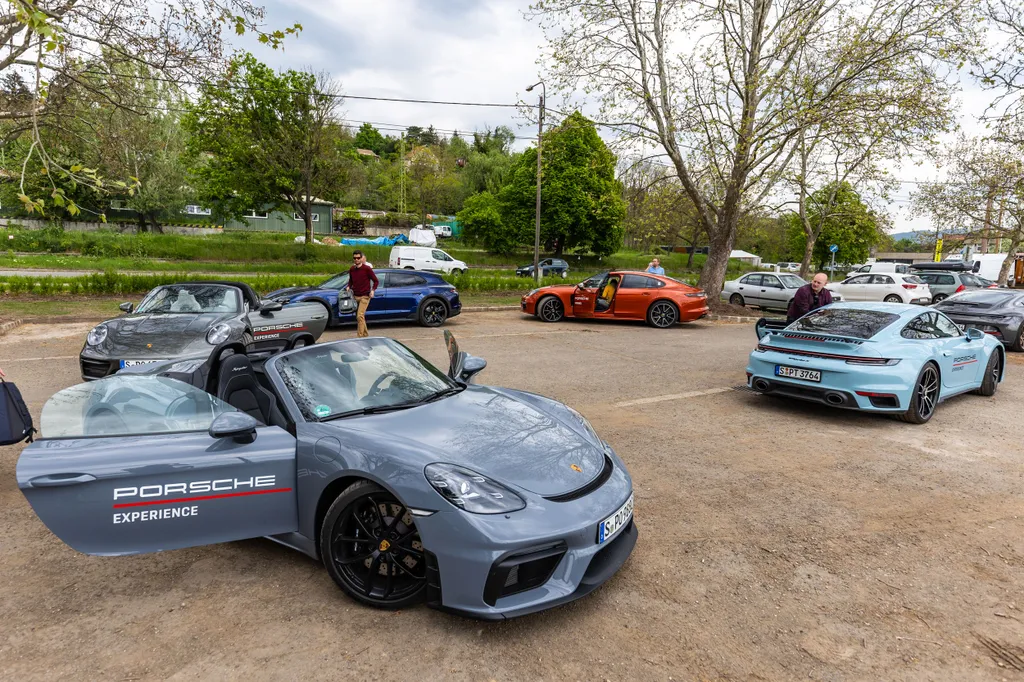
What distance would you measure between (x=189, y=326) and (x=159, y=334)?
36 centimetres

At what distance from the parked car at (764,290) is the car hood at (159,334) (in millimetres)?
18276

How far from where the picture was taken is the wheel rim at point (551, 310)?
50.3 feet

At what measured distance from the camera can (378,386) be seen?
365 cm

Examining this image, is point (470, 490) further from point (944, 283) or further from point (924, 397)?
point (944, 283)

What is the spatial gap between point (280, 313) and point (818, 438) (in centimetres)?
741

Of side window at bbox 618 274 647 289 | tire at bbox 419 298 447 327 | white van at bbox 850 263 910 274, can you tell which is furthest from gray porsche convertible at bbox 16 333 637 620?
white van at bbox 850 263 910 274

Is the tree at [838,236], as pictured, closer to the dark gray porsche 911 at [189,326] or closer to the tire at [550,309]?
the tire at [550,309]

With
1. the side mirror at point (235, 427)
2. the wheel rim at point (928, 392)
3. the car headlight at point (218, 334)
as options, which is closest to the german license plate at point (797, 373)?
the wheel rim at point (928, 392)

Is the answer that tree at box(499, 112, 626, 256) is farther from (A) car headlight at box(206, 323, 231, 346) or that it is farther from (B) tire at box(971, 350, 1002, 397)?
(A) car headlight at box(206, 323, 231, 346)

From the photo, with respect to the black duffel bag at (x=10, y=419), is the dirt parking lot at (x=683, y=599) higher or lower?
lower

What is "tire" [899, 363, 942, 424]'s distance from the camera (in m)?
6.10

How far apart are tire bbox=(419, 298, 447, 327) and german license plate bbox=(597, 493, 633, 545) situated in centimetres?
1124

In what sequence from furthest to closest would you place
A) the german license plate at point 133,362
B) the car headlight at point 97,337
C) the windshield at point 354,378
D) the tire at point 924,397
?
1. the car headlight at point 97,337
2. the german license plate at point 133,362
3. the tire at point 924,397
4. the windshield at point 354,378

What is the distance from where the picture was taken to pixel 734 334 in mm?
14148
